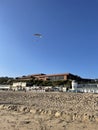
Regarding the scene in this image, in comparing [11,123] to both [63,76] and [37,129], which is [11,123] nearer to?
[37,129]

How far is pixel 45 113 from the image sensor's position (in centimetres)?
1171

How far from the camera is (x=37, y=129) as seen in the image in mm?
8008

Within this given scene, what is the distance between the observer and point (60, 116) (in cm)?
1075

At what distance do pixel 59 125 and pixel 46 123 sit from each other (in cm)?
68

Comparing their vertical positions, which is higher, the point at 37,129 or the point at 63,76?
the point at 63,76

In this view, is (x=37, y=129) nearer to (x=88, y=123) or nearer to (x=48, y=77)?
(x=88, y=123)

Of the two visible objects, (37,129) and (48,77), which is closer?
(37,129)

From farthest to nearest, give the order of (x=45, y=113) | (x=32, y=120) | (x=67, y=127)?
(x=45, y=113) < (x=32, y=120) < (x=67, y=127)

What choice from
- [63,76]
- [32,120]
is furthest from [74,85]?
[32,120]

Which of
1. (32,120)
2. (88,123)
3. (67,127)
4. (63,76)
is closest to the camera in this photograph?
(67,127)

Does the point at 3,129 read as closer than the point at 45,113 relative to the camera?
Yes

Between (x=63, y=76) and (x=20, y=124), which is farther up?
(x=63, y=76)

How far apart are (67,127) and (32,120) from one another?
2.00m

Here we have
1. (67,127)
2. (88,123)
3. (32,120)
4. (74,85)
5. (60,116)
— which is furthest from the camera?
(74,85)
